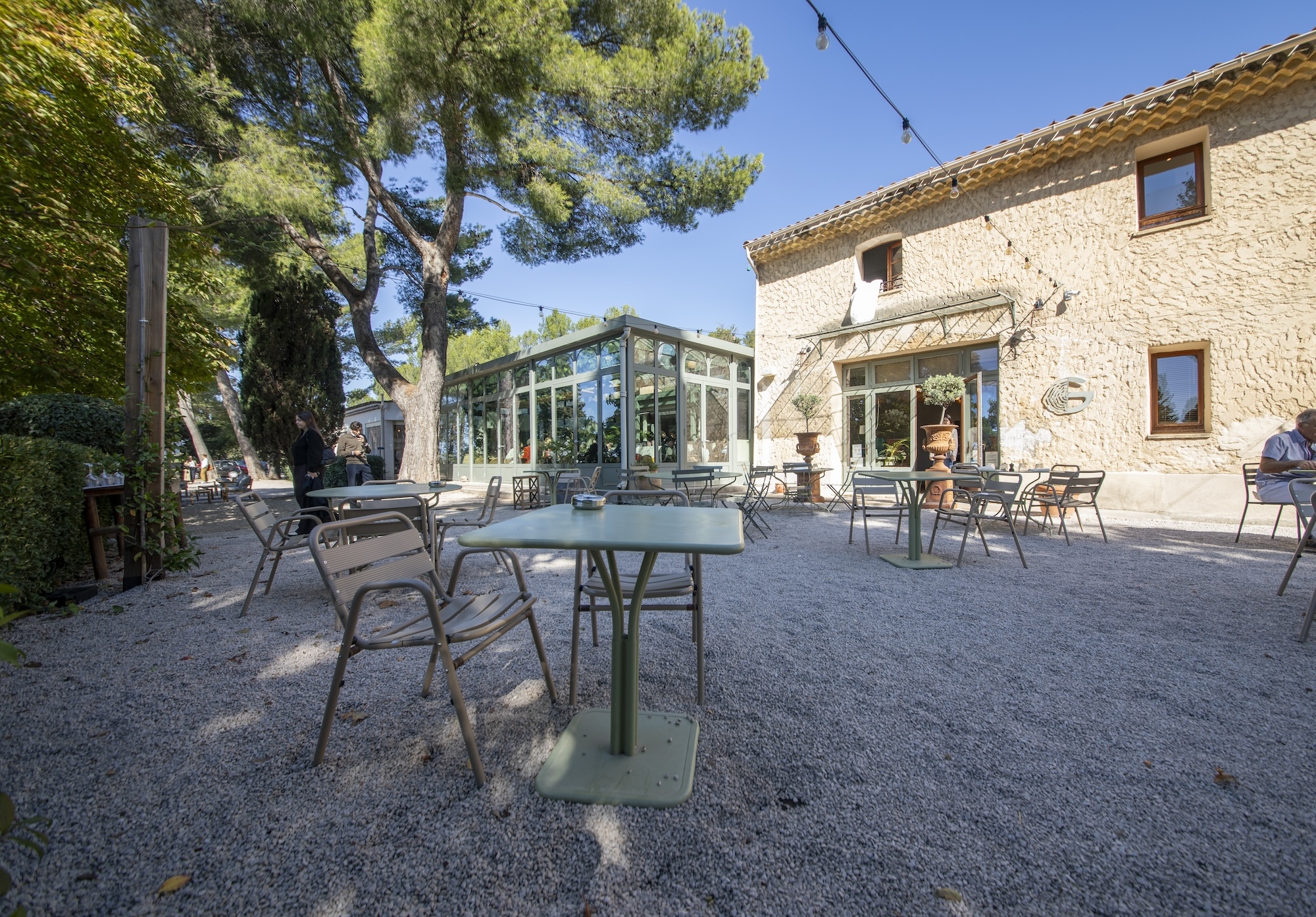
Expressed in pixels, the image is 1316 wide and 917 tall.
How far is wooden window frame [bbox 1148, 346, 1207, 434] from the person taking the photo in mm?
6594

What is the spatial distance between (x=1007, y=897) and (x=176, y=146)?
11.3 meters

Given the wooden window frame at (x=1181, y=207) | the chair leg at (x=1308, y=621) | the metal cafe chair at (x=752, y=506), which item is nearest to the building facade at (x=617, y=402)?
the metal cafe chair at (x=752, y=506)

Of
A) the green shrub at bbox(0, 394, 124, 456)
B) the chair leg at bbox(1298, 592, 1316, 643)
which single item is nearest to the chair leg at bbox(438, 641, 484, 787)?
the chair leg at bbox(1298, 592, 1316, 643)

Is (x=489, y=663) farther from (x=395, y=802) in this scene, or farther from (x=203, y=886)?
(x=203, y=886)

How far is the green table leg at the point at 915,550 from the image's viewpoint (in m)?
4.11

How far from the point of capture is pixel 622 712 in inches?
65.9

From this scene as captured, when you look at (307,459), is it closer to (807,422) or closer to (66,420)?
(66,420)

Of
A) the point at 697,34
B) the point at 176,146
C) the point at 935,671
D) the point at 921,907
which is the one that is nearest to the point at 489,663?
the point at 921,907

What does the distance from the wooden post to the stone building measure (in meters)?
9.32

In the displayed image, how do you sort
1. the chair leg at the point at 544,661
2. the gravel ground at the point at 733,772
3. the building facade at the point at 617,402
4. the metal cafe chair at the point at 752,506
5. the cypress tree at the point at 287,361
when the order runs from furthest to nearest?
the cypress tree at the point at 287,361 < the building facade at the point at 617,402 < the metal cafe chair at the point at 752,506 < the chair leg at the point at 544,661 < the gravel ground at the point at 733,772

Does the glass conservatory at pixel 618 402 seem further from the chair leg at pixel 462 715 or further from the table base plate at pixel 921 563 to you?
the chair leg at pixel 462 715

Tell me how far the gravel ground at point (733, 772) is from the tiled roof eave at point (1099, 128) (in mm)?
7042

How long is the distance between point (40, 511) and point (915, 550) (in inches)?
236

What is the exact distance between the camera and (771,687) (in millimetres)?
2180
